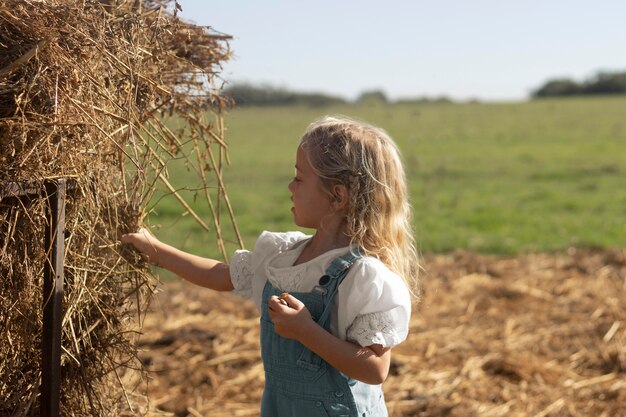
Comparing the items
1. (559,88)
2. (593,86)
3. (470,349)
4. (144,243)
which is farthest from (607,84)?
(144,243)

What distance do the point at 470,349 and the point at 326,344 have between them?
4.33 m

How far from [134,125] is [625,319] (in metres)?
5.42

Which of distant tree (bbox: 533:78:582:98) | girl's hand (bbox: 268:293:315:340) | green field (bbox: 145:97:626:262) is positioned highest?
girl's hand (bbox: 268:293:315:340)

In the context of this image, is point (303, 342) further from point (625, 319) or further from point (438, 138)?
point (438, 138)

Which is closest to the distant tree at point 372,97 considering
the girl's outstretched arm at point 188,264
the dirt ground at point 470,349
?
the dirt ground at point 470,349

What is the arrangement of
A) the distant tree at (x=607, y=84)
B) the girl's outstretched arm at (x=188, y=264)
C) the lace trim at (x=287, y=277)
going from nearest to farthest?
1. the lace trim at (x=287, y=277)
2. the girl's outstretched arm at (x=188, y=264)
3. the distant tree at (x=607, y=84)

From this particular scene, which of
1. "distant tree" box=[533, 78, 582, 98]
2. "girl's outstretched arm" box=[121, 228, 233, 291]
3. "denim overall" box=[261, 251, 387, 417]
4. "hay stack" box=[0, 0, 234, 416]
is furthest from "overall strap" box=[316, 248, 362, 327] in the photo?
"distant tree" box=[533, 78, 582, 98]

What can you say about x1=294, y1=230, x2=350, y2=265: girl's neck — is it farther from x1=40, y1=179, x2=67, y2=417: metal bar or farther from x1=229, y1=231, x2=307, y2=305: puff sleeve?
x1=40, y1=179, x2=67, y2=417: metal bar

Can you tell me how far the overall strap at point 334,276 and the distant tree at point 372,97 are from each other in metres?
42.6

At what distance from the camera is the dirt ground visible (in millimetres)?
5887

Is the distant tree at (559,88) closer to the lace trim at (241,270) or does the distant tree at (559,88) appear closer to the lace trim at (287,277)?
the lace trim at (241,270)

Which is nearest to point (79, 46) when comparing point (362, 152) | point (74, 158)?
point (74, 158)

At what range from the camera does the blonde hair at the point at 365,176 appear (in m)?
3.10

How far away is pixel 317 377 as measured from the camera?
3104 mm
